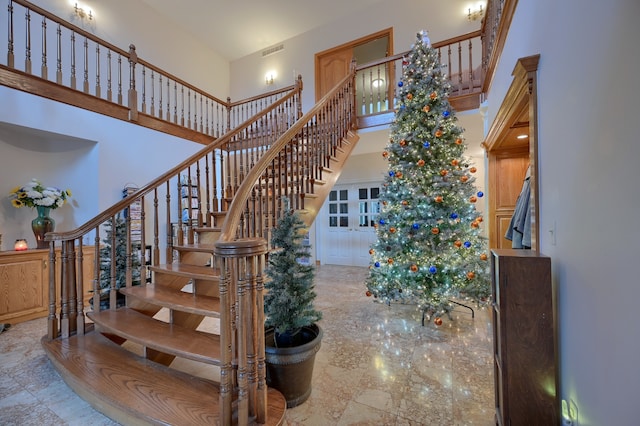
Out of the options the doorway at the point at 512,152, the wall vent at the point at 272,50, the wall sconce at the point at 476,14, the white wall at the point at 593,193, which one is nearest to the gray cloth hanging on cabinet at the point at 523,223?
the doorway at the point at 512,152

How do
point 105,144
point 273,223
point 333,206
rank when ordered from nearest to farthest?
1. point 273,223
2. point 105,144
3. point 333,206

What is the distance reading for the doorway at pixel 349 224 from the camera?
5.98 m

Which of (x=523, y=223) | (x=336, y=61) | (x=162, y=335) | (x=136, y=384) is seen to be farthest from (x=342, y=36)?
(x=136, y=384)

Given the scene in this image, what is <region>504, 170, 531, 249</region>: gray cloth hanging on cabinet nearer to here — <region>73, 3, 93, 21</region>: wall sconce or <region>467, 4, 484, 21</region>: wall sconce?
<region>467, 4, 484, 21</region>: wall sconce

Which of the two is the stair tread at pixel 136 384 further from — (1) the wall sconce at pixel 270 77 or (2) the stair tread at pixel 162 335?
(1) the wall sconce at pixel 270 77

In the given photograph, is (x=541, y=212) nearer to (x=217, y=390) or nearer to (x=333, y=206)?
(x=217, y=390)

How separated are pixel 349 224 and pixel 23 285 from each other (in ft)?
17.1

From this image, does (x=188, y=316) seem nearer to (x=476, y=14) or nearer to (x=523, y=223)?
(x=523, y=223)

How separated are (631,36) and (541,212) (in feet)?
3.00

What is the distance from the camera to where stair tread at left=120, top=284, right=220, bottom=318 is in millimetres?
1681

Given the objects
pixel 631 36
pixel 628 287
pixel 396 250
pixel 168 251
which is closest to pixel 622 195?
pixel 628 287

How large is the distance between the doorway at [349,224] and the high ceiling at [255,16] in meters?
3.60

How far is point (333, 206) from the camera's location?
6426 millimetres

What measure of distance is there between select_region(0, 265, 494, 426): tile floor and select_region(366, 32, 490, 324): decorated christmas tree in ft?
1.16
